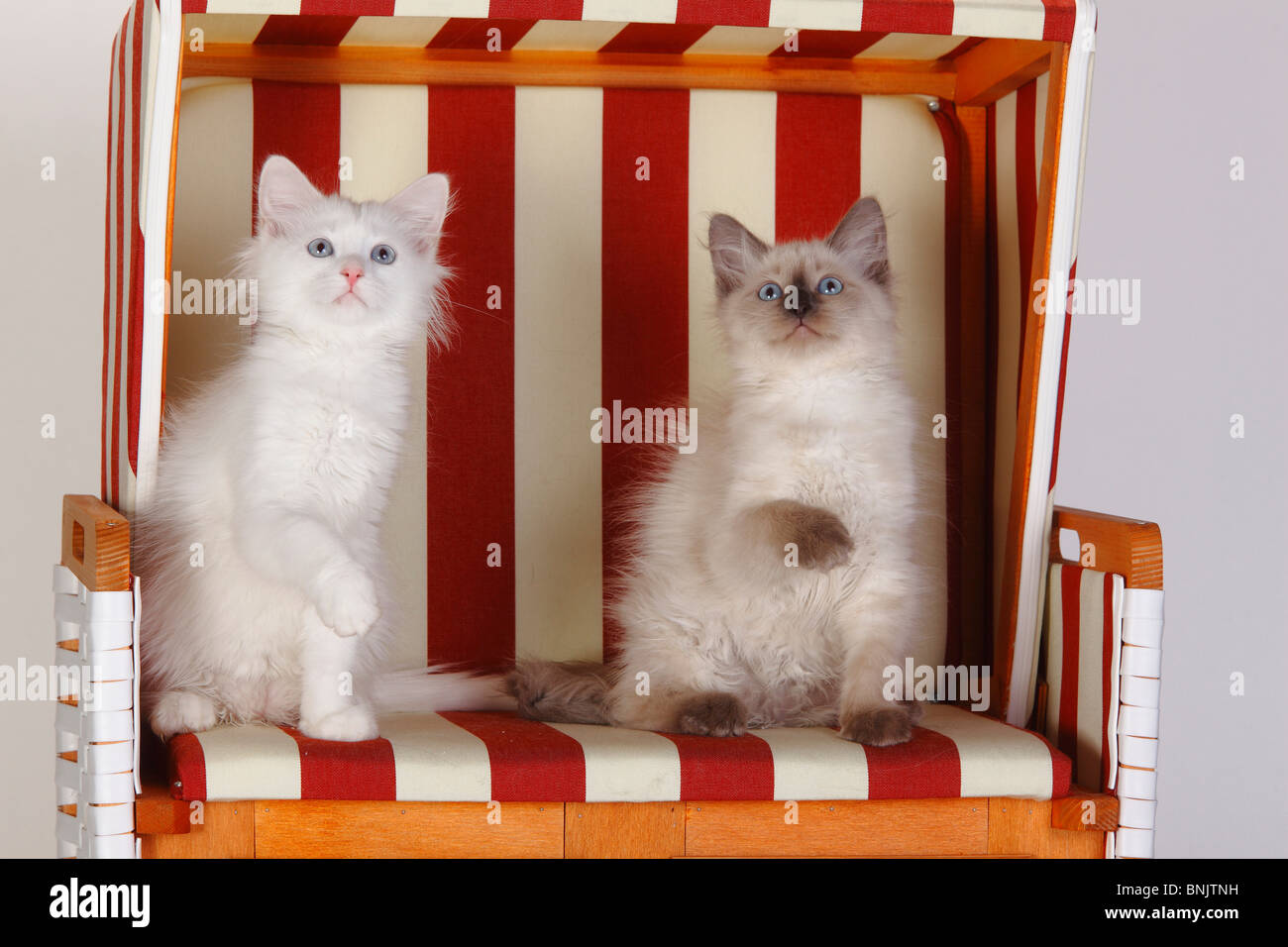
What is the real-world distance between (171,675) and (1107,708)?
4.50 feet

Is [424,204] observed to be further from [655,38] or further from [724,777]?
[724,777]

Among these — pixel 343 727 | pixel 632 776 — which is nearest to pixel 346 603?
pixel 343 727

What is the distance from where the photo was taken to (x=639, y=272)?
105 inches

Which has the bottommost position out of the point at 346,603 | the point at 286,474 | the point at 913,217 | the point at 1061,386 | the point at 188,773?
the point at 188,773

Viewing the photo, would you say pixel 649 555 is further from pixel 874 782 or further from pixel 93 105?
pixel 93 105

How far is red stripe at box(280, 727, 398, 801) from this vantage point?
1890mm

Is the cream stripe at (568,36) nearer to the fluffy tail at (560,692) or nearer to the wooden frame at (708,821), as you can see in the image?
the wooden frame at (708,821)

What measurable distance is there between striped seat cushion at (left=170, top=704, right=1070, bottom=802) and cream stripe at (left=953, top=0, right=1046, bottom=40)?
1.04 m

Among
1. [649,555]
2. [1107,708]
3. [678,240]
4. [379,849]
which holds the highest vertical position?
[678,240]

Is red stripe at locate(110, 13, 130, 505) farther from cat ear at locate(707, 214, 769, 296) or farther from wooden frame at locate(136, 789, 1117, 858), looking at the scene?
cat ear at locate(707, 214, 769, 296)

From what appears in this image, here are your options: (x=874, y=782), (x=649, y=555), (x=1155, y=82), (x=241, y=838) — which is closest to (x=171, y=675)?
(x=241, y=838)

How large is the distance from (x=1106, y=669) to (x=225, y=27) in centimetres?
174

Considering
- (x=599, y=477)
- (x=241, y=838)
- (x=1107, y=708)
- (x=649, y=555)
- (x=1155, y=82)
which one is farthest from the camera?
(x=1155, y=82)

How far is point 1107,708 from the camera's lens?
2086 mm
